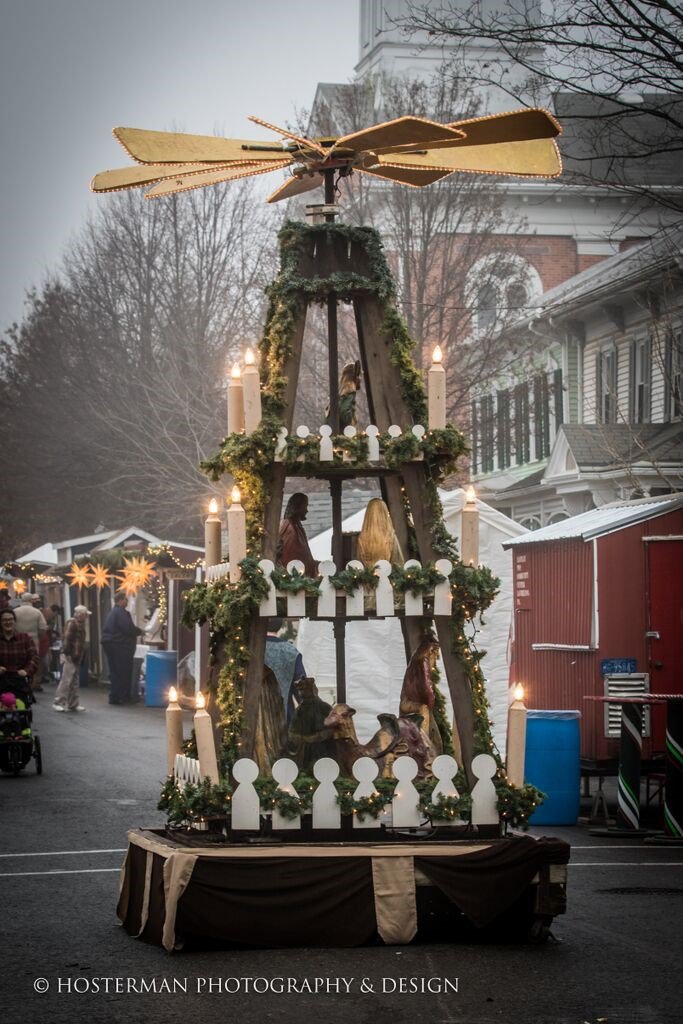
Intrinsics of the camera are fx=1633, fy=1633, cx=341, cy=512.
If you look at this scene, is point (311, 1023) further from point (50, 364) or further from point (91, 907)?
point (50, 364)

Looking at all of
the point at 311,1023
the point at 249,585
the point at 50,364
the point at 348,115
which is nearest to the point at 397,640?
the point at 249,585

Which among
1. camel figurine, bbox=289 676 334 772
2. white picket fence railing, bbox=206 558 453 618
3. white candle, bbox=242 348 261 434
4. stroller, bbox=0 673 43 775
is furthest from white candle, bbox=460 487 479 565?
stroller, bbox=0 673 43 775

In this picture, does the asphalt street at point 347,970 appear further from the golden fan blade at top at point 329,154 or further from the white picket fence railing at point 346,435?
the golden fan blade at top at point 329,154

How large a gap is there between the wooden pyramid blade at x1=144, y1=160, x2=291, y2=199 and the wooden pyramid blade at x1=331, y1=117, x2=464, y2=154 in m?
0.44

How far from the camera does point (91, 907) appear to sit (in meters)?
9.77

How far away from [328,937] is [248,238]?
4128 cm

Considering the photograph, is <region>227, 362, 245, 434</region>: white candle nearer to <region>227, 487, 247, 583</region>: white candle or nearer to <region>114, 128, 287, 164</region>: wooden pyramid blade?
<region>227, 487, 247, 583</region>: white candle

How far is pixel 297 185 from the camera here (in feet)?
31.9

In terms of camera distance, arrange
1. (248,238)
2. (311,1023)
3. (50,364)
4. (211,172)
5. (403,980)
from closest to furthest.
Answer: (311,1023)
(403,980)
(211,172)
(248,238)
(50,364)

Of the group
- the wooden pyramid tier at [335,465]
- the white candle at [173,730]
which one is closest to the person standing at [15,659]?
the white candle at [173,730]

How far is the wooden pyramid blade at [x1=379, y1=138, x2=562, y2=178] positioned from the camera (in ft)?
29.6

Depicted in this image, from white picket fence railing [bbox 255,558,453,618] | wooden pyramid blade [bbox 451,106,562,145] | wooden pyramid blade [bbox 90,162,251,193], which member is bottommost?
white picket fence railing [bbox 255,558,453,618]

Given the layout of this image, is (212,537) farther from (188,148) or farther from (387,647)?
(387,647)

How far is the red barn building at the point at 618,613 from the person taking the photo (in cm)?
1645
